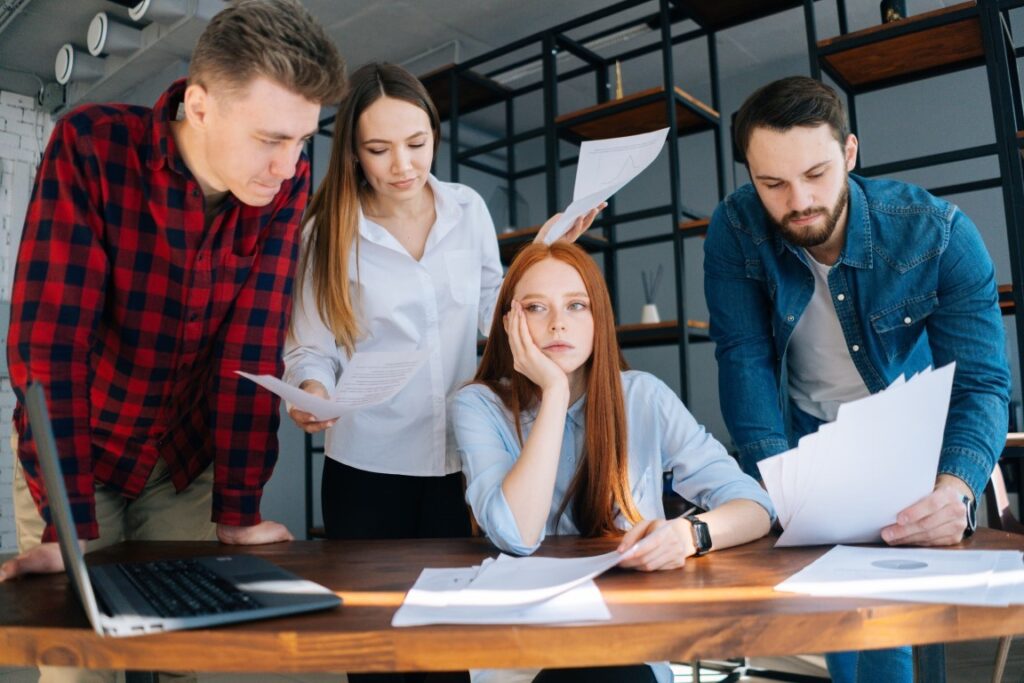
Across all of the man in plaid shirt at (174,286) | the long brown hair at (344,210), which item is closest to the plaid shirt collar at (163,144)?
the man in plaid shirt at (174,286)

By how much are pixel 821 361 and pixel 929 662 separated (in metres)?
0.77

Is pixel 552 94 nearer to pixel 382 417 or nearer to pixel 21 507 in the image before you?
pixel 382 417

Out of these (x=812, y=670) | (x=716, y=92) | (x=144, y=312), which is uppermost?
(x=716, y=92)

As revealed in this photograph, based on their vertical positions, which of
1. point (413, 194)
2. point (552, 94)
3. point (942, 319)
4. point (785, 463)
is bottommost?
point (785, 463)

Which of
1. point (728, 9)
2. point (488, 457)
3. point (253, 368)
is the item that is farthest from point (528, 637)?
point (728, 9)

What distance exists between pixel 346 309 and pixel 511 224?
122 inches

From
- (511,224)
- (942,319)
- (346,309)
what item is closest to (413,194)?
(346,309)

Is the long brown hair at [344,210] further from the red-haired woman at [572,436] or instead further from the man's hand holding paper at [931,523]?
the man's hand holding paper at [931,523]

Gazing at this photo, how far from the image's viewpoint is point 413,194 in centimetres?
144

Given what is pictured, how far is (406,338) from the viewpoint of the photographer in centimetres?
145

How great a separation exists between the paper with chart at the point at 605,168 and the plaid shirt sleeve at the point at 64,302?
67cm

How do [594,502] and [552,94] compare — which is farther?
[552,94]

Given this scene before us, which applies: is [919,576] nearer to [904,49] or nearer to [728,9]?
[904,49]

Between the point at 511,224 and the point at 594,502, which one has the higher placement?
the point at 511,224
